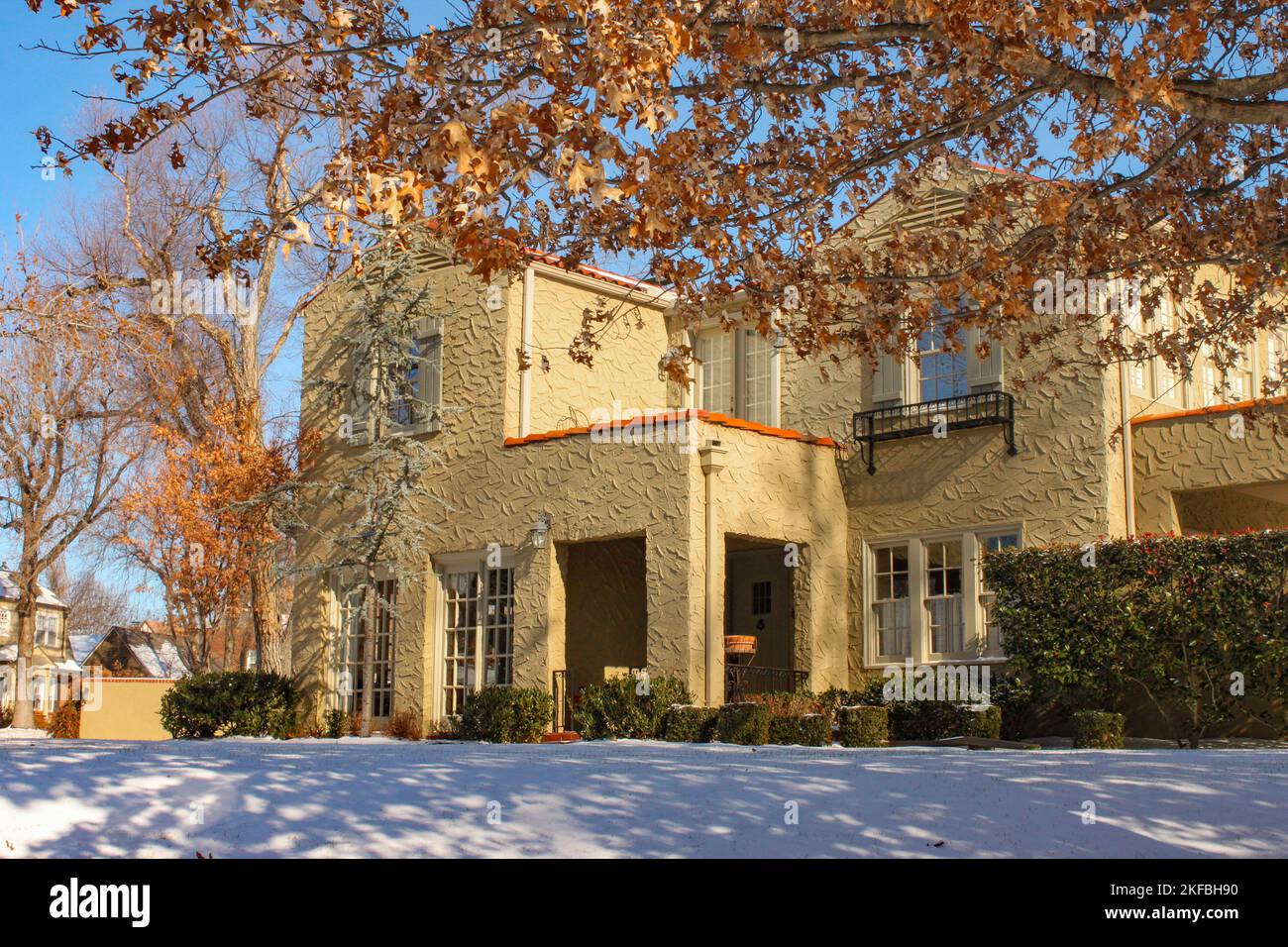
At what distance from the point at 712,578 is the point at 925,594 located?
2.94 m

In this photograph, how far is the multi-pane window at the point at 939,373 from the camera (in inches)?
666

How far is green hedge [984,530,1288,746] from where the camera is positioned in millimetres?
12969

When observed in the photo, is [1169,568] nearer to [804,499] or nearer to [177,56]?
[804,499]

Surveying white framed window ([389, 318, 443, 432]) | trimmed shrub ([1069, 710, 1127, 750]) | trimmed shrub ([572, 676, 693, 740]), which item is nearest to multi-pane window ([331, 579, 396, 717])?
white framed window ([389, 318, 443, 432])

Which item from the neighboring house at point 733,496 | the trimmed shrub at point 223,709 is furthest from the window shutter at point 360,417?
the trimmed shrub at point 223,709

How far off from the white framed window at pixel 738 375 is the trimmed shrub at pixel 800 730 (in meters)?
5.53

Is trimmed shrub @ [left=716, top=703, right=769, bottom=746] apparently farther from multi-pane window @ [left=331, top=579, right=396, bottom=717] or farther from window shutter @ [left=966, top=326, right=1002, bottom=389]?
multi-pane window @ [left=331, top=579, right=396, bottom=717]

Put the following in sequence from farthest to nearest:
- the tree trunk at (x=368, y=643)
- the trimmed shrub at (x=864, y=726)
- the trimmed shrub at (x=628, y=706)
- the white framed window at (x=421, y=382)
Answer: the white framed window at (x=421, y=382), the tree trunk at (x=368, y=643), the trimmed shrub at (x=628, y=706), the trimmed shrub at (x=864, y=726)

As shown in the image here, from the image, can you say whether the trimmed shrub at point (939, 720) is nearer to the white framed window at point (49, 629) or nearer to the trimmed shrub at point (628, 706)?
the trimmed shrub at point (628, 706)

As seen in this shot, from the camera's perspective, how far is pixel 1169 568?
13.5 m

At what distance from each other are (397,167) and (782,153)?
273cm

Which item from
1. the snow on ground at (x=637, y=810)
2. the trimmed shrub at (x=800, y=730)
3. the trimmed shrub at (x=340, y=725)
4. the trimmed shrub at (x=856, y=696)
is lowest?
the trimmed shrub at (x=340, y=725)

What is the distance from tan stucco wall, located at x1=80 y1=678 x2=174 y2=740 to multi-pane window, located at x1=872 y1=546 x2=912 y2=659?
581 inches
